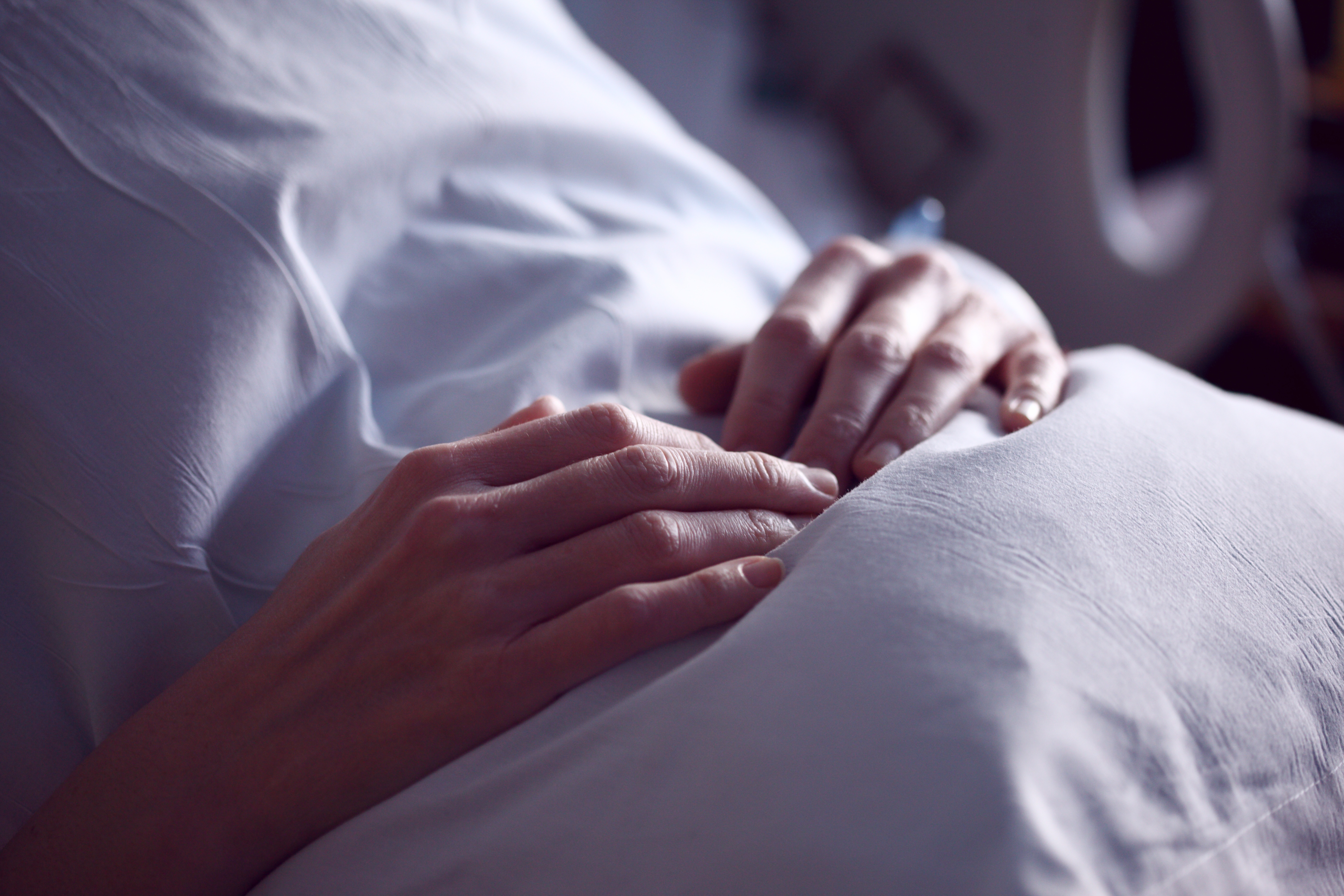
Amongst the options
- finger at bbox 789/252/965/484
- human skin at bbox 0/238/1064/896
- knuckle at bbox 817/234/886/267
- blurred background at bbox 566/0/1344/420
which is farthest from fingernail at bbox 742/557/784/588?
blurred background at bbox 566/0/1344/420

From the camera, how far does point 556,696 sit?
42cm

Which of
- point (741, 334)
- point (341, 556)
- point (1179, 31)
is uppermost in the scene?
point (1179, 31)

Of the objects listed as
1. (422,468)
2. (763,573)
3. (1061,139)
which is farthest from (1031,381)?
(1061,139)

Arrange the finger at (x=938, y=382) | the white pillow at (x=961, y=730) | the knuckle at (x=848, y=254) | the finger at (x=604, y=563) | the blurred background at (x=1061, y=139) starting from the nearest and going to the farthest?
the white pillow at (x=961, y=730) < the finger at (x=604, y=563) < the finger at (x=938, y=382) < the knuckle at (x=848, y=254) < the blurred background at (x=1061, y=139)

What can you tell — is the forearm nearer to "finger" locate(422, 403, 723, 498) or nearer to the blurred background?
"finger" locate(422, 403, 723, 498)

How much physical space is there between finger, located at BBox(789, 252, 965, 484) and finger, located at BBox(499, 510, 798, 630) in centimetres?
12

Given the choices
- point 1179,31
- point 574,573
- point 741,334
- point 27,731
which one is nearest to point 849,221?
point 1179,31

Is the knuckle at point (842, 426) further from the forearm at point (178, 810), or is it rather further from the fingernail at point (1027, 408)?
the forearm at point (178, 810)

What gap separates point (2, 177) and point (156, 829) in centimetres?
36

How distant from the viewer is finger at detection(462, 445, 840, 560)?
0.44 m

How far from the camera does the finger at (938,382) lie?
0.54 m

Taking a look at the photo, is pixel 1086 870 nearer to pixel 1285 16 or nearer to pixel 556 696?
pixel 556 696

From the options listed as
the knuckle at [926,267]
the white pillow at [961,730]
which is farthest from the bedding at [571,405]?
the knuckle at [926,267]

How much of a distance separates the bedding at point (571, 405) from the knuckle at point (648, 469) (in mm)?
69
